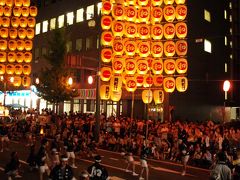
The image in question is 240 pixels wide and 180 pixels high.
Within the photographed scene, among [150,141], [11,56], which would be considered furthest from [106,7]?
[11,56]

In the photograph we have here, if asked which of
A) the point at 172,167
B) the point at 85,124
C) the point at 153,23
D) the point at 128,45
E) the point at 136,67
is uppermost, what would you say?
the point at 153,23

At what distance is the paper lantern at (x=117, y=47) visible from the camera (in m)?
28.8

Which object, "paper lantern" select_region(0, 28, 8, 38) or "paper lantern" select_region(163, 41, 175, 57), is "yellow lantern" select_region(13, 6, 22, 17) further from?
"paper lantern" select_region(163, 41, 175, 57)

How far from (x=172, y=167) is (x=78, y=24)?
29708 millimetres

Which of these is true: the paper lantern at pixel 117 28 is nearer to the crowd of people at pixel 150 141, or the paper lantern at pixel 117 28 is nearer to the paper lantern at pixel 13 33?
the crowd of people at pixel 150 141

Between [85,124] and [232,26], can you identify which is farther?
[232,26]

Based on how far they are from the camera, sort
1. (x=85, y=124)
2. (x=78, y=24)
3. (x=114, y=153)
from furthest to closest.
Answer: (x=78, y=24)
(x=85, y=124)
(x=114, y=153)

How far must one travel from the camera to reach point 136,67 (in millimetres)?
28984

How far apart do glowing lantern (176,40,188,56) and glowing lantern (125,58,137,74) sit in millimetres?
3653

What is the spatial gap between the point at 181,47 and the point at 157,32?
7.69 ft

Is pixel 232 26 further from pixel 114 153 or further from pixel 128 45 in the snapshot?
pixel 114 153

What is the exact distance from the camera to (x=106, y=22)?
2867cm

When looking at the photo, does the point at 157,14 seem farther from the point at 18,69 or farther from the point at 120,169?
the point at 18,69

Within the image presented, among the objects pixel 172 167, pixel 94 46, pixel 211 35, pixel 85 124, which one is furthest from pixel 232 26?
pixel 172 167
